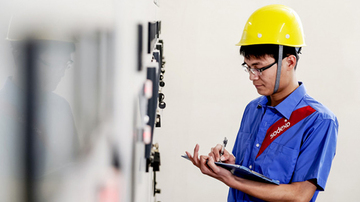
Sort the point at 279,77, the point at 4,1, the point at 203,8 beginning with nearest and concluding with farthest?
the point at 4,1
the point at 279,77
the point at 203,8

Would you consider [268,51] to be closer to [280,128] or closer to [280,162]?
[280,128]

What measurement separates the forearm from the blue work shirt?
31mm

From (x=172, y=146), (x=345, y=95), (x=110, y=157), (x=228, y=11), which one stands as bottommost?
(x=172, y=146)

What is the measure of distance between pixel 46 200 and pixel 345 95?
124 inches

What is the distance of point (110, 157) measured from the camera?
34 cm

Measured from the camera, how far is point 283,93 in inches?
52.2

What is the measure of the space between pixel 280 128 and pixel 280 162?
0.46ft

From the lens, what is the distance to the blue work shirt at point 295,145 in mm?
1130

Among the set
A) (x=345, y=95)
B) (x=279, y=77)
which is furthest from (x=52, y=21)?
(x=345, y=95)

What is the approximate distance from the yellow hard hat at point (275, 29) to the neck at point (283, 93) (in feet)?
0.54

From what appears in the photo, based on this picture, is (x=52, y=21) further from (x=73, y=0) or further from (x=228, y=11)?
(x=228, y=11)

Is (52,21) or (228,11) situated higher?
(228,11)

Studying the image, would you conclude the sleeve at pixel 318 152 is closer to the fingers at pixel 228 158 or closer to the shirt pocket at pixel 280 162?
the shirt pocket at pixel 280 162

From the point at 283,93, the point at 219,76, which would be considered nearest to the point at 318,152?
the point at 283,93
